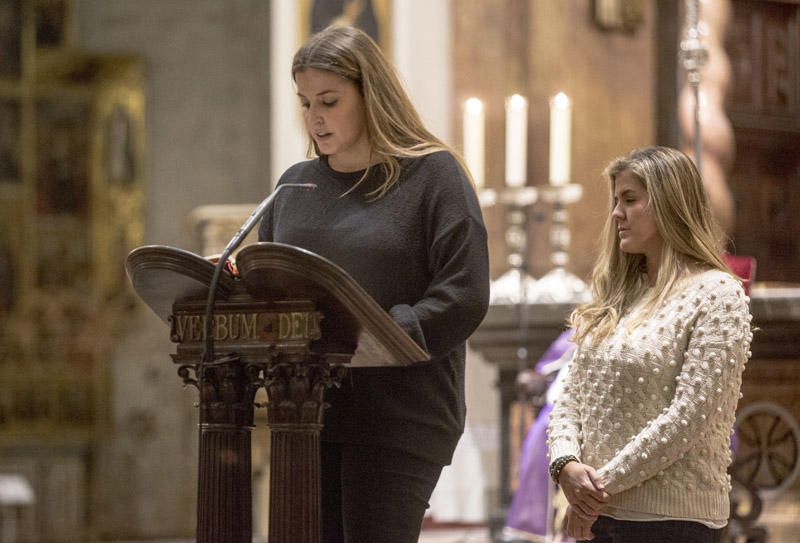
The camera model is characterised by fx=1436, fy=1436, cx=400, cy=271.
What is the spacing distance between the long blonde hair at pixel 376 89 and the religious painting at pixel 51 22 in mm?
10374

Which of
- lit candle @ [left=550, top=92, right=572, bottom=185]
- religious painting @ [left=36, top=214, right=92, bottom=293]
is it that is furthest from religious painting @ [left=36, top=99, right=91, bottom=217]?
lit candle @ [left=550, top=92, right=572, bottom=185]

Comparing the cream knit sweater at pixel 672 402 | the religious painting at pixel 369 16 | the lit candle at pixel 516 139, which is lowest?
the cream knit sweater at pixel 672 402

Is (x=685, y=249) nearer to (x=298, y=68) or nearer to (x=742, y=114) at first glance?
(x=298, y=68)

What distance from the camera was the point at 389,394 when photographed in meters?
2.41

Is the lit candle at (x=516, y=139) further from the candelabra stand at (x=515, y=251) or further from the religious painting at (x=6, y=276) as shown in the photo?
the religious painting at (x=6, y=276)

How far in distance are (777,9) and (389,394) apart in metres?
7.51

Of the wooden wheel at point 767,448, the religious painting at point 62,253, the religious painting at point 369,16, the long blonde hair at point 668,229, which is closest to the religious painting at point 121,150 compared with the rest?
the religious painting at point 62,253

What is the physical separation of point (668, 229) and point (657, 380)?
280 mm

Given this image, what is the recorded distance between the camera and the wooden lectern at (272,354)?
216 cm

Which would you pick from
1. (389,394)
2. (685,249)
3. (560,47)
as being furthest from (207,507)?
(560,47)

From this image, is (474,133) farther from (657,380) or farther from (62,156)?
(62,156)

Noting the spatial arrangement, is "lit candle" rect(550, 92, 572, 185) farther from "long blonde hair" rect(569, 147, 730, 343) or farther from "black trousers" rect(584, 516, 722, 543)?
"black trousers" rect(584, 516, 722, 543)

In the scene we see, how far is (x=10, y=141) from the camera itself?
1234 centimetres

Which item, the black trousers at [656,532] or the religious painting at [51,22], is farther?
the religious painting at [51,22]
